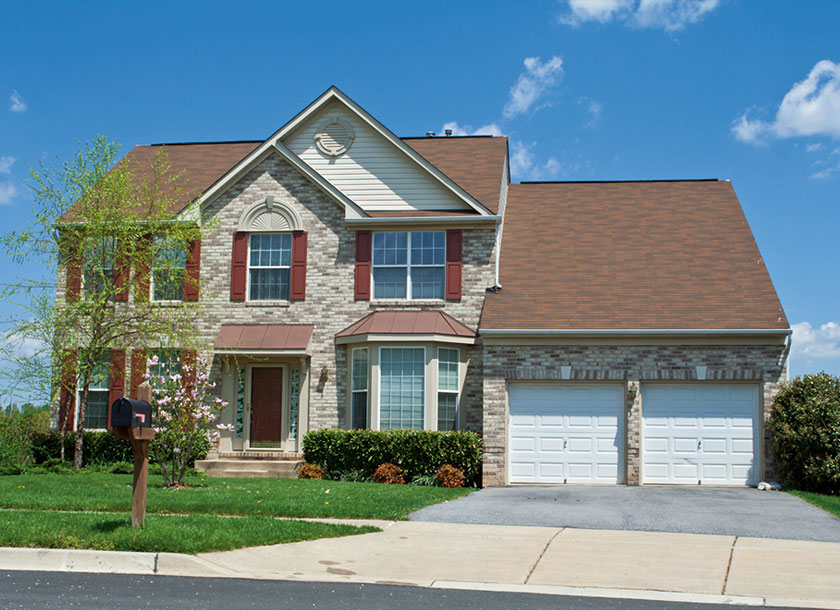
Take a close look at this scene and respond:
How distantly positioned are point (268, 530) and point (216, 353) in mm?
10316

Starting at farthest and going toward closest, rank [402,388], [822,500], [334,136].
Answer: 1. [334,136]
2. [402,388]
3. [822,500]

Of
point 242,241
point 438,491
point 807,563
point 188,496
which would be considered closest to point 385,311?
point 242,241

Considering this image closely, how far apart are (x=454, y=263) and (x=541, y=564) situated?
11.9 meters

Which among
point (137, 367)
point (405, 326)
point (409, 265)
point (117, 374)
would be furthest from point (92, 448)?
point (409, 265)

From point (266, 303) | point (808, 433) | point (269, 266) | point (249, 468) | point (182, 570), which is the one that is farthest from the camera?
point (269, 266)

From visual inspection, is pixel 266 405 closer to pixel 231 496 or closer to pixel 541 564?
pixel 231 496

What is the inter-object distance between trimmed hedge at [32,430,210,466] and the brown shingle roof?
8815mm

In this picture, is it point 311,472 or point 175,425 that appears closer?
point 175,425

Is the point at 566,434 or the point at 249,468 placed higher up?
the point at 566,434

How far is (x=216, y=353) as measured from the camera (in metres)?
20.7

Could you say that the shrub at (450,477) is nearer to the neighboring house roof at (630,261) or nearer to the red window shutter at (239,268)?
the neighboring house roof at (630,261)

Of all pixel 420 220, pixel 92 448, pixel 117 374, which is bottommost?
pixel 92 448

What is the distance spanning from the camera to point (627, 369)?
1917 cm

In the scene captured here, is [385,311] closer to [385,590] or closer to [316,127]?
[316,127]
